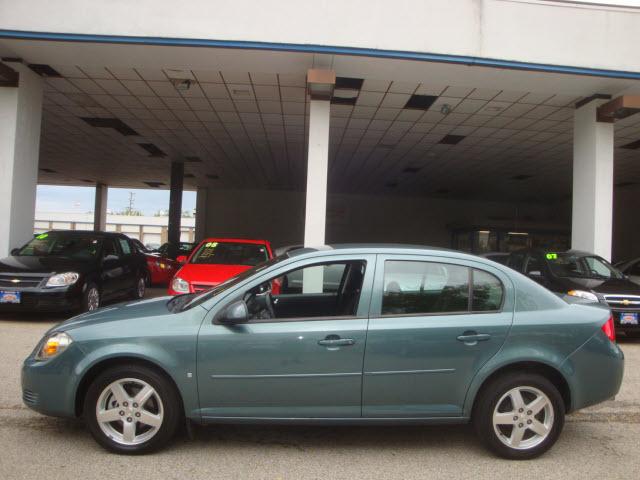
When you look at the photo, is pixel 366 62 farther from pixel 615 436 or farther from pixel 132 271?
pixel 615 436

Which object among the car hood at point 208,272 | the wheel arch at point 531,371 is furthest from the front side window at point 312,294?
the car hood at point 208,272

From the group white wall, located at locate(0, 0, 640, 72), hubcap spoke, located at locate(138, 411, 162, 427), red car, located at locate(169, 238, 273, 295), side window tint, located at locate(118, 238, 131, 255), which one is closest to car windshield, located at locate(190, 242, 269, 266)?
red car, located at locate(169, 238, 273, 295)

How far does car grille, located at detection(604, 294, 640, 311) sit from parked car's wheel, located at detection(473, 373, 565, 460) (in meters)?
5.18

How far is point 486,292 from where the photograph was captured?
3.60 meters

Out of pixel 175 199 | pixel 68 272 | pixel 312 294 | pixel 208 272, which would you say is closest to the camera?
pixel 312 294

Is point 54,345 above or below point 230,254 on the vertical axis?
below

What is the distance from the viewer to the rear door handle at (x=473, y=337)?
3.41 meters

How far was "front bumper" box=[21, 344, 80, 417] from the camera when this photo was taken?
11.0ft

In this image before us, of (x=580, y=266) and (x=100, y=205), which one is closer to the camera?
(x=580, y=266)

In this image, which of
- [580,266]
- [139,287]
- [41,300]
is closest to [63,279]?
[41,300]

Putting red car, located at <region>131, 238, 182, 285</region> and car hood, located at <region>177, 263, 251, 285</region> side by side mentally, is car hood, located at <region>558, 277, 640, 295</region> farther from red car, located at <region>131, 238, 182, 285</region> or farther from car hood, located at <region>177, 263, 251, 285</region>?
red car, located at <region>131, 238, 182, 285</region>

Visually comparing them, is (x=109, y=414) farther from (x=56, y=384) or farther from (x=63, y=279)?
(x=63, y=279)

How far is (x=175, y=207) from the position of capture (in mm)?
21609

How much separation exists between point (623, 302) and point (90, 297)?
8749 mm
